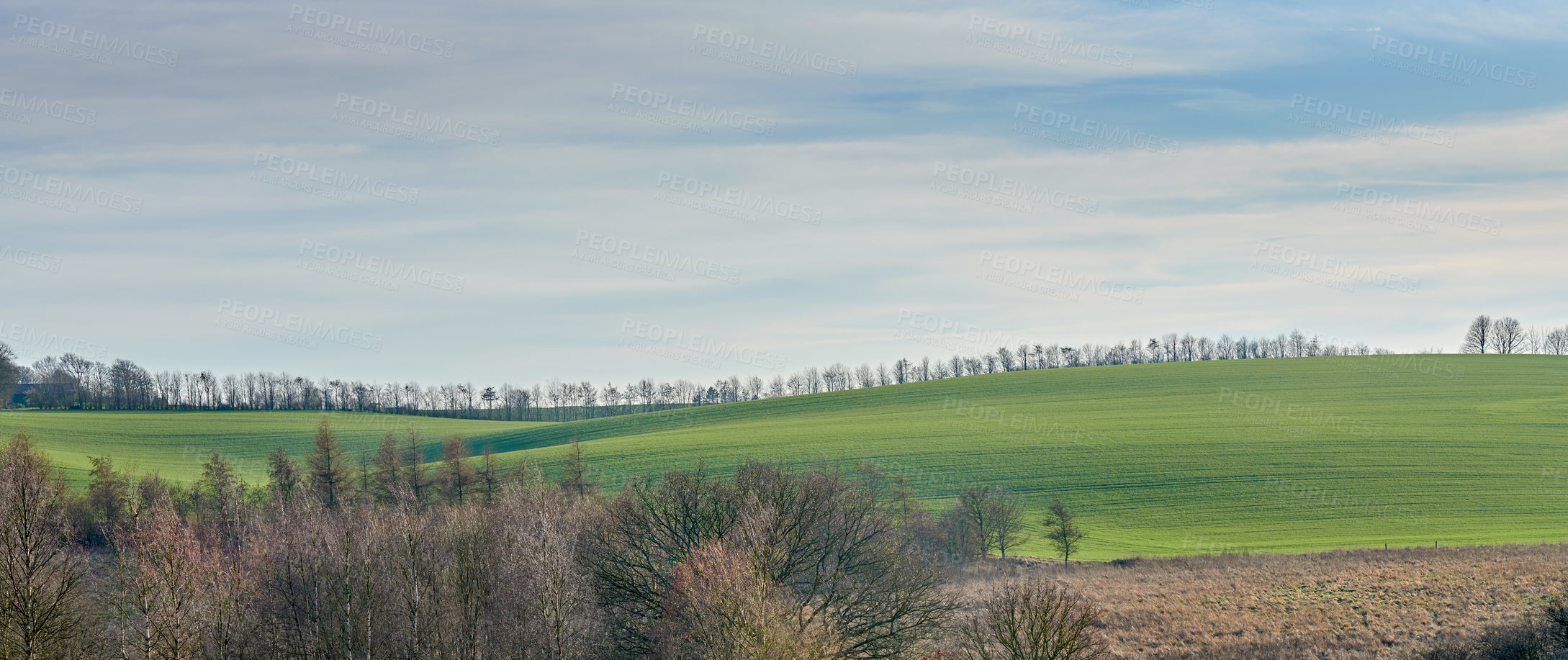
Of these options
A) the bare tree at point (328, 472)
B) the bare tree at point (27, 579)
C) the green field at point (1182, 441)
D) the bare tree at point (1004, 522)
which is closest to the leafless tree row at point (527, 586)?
the bare tree at point (27, 579)

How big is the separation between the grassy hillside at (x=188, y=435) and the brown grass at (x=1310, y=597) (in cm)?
8253

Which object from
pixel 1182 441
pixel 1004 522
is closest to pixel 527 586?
pixel 1004 522

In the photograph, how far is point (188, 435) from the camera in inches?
4830

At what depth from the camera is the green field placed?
65.3 metres

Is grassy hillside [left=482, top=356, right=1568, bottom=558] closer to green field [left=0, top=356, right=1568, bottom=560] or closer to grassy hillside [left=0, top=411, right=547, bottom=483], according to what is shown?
green field [left=0, top=356, right=1568, bottom=560]

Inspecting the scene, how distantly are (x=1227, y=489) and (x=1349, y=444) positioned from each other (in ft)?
60.3

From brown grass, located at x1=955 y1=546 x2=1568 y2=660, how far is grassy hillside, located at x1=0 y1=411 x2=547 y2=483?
82532mm

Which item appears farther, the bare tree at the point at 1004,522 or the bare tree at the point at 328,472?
the bare tree at the point at 328,472

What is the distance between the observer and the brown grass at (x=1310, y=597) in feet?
122

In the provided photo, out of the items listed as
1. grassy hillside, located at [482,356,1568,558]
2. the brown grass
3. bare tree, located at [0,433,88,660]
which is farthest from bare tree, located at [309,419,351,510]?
the brown grass

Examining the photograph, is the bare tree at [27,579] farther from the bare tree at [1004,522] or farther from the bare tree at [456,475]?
the bare tree at [1004,522]

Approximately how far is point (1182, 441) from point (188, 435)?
389ft

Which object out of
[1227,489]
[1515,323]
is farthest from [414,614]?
[1515,323]

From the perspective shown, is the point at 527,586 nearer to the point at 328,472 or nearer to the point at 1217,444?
the point at 328,472
